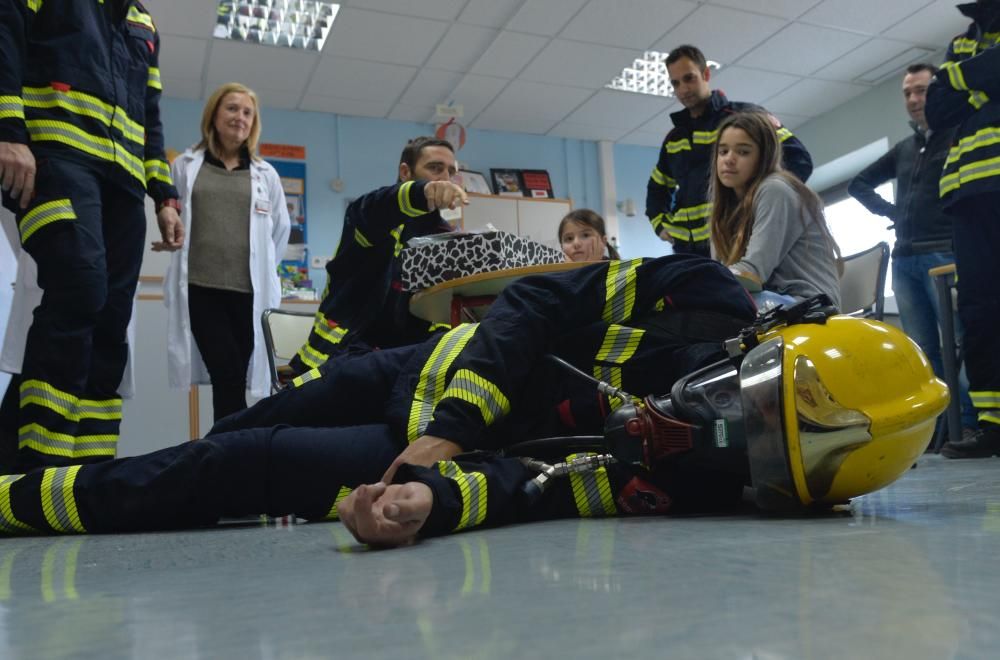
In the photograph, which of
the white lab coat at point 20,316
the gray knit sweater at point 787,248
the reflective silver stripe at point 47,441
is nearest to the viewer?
the reflective silver stripe at point 47,441

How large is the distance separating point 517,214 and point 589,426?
16.8 feet

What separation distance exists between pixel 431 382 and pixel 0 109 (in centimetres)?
120

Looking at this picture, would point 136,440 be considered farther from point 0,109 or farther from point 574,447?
point 574,447

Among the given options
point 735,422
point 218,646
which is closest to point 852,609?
point 218,646

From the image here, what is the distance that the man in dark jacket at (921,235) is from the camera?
3439 mm

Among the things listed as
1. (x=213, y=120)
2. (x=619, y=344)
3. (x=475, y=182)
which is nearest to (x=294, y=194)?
(x=475, y=182)

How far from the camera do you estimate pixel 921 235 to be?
A: 348cm

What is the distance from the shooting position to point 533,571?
65 cm

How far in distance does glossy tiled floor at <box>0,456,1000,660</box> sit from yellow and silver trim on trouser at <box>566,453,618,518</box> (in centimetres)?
14

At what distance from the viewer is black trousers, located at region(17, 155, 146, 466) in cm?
166

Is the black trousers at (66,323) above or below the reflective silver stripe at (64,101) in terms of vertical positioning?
below

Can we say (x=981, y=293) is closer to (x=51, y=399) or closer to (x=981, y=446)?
(x=981, y=446)

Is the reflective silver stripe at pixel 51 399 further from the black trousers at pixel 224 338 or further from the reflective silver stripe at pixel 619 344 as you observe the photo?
the reflective silver stripe at pixel 619 344

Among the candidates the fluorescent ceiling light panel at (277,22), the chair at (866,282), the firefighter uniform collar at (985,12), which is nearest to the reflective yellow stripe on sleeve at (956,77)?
the firefighter uniform collar at (985,12)
